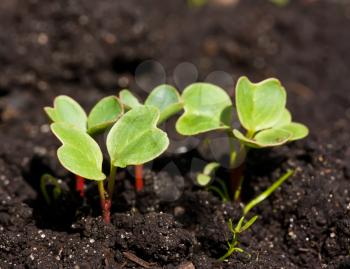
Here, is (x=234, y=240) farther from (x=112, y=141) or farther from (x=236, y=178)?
(x=112, y=141)

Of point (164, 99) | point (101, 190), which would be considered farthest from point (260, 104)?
point (101, 190)

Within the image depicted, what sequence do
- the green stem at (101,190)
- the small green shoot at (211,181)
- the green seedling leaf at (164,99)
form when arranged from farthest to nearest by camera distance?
the small green shoot at (211,181) → the green seedling leaf at (164,99) → the green stem at (101,190)

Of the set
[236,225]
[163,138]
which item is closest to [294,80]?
[236,225]

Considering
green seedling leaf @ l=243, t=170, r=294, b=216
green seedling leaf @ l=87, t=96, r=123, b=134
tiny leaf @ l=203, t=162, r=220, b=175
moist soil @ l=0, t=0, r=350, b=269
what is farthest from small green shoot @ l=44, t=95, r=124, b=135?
green seedling leaf @ l=243, t=170, r=294, b=216

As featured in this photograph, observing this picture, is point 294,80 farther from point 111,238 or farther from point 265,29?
point 111,238

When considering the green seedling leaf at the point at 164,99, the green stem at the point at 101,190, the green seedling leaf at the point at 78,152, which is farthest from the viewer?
the green seedling leaf at the point at 164,99

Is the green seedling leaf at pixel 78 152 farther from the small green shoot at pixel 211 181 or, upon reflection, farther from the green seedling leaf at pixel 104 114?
the small green shoot at pixel 211 181

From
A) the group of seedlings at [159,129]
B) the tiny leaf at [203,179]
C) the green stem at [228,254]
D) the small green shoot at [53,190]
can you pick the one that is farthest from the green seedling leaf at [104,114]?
the green stem at [228,254]
